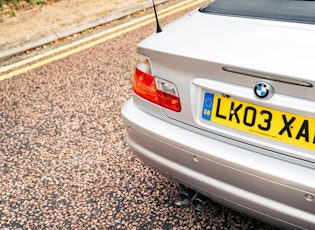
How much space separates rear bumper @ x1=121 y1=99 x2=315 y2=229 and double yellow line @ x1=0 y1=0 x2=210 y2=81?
10.6ft

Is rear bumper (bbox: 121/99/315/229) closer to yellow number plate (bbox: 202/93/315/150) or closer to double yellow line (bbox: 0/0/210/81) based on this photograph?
yellow number plate (bbox: 202/93/315/150)

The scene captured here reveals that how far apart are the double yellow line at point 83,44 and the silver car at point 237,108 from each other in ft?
10.5

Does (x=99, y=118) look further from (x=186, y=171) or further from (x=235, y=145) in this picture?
(x=235, y=145)

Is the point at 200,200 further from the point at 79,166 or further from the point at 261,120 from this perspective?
the point at 79,166

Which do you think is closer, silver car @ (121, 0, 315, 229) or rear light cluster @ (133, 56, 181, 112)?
silver car @ (121, 0, 315, 229)

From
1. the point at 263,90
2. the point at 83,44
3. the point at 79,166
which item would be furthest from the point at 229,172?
the point at 83,44

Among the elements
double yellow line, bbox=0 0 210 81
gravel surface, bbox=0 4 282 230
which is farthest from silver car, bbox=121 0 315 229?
double yellow line, bbox=0 0 210 81

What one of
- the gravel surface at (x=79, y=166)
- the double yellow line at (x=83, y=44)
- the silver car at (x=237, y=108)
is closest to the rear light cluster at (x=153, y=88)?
the silver car at (x=237, y=108)

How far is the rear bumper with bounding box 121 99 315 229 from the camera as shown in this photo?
1.64m

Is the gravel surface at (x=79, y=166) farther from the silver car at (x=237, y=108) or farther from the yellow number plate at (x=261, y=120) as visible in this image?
the yellow number plate at (x=261, y=120)

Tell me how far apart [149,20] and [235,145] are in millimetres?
4821

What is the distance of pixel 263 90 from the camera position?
1.66m

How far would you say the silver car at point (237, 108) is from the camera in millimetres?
1635

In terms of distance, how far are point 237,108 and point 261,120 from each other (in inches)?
4.8
